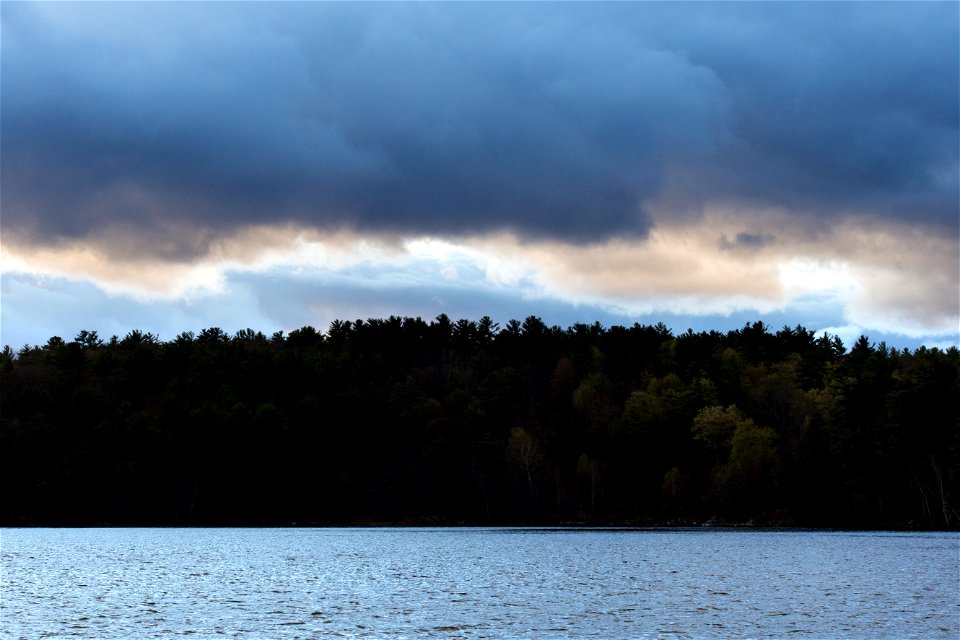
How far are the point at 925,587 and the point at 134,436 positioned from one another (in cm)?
13553

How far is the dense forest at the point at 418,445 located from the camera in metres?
152

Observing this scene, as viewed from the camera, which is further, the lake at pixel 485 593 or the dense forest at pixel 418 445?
the dense forest at pixel 418 445

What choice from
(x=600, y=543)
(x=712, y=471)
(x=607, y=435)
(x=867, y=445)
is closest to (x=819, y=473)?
(x=867, y=445)

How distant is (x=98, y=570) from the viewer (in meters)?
61.6

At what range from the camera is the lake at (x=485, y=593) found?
34812 mm

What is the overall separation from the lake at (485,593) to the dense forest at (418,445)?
6793 centimetres

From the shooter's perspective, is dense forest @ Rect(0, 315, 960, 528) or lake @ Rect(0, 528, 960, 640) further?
dense forest @ Rect(0, 315, 960, 528)

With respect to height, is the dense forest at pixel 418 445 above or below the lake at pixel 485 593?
above

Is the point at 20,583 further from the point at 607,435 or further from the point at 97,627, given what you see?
the point at 607,435

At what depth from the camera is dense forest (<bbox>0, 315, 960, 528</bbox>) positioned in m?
152

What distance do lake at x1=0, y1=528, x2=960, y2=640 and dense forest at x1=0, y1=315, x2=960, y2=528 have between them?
67926mm

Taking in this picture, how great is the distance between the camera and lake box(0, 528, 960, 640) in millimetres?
34812

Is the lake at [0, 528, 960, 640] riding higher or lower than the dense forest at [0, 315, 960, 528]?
lower

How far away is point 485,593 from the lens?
4672 centimetres
